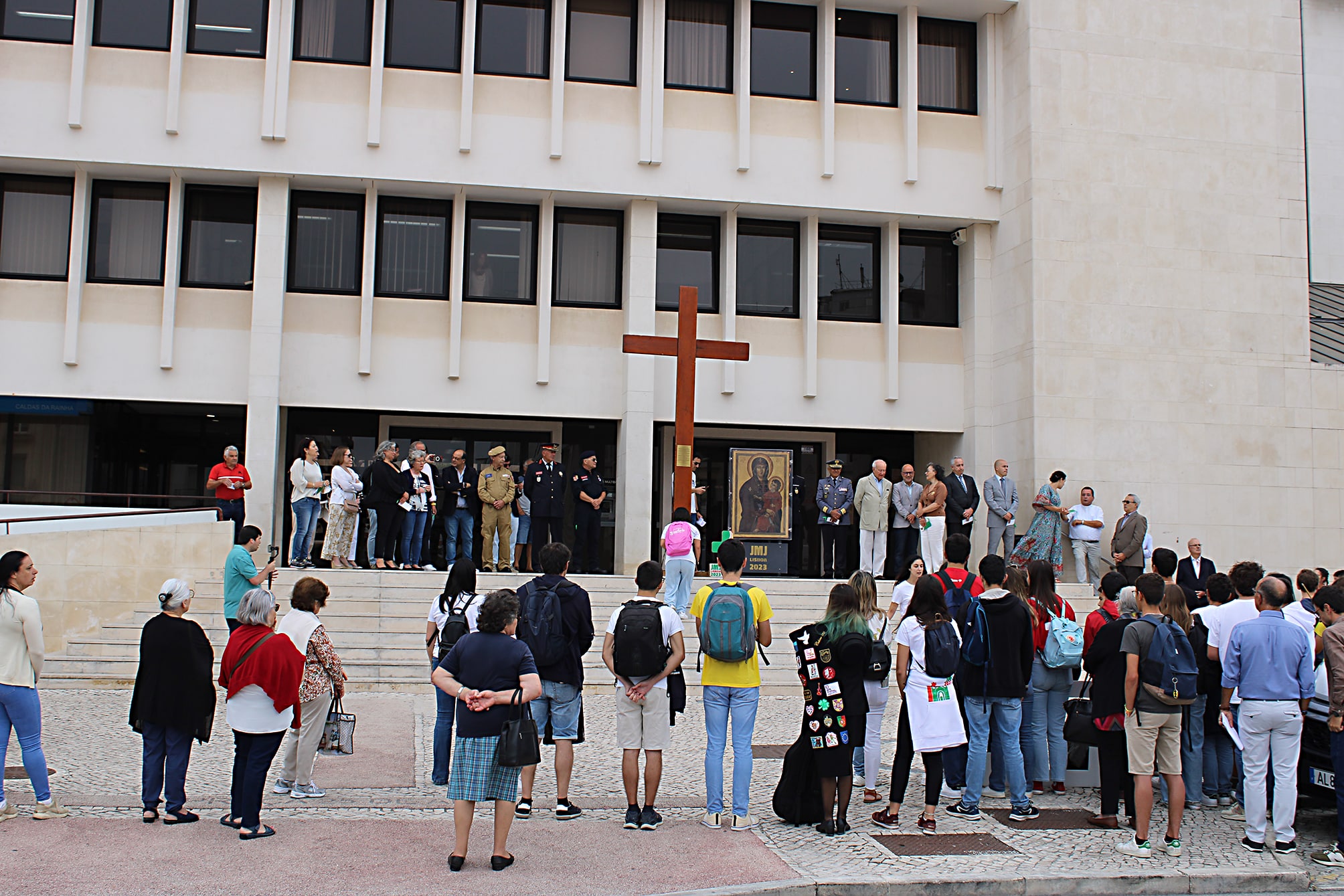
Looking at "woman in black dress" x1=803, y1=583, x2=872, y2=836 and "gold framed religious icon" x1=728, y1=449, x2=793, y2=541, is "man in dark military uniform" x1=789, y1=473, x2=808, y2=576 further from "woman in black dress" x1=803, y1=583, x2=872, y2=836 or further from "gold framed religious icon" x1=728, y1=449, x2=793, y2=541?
"woman in black dress" x1=803, y1=583, x2=872, y2=836

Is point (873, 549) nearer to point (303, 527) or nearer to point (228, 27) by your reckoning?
point (303, 527)

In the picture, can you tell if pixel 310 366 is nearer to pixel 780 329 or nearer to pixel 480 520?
pixel 480 520

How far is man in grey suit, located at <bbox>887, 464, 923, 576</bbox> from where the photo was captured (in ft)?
58.6

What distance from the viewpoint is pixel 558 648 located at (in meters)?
7.64

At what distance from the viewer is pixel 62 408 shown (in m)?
19.2

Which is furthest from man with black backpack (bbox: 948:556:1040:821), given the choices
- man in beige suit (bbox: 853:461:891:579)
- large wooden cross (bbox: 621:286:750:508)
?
man in beige suit (bbox: 853:461:891:579)

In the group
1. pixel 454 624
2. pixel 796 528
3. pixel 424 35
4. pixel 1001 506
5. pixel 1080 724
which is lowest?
pixel 1080 724

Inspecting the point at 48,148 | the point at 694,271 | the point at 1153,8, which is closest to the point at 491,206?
the point at 694,271

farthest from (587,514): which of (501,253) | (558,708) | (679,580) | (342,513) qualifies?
(558,708)

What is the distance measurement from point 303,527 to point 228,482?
1271mm

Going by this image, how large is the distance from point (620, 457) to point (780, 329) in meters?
3.75

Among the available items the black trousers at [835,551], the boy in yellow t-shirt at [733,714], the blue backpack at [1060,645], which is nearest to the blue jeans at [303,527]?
the black trousers at [835,551]

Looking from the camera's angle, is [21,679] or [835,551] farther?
[835,551]

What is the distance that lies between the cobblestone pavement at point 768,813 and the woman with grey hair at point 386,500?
5634 mm
